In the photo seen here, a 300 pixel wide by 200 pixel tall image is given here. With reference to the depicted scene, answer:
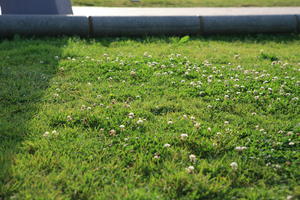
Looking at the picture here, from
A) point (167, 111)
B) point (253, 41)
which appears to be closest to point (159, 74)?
point (167, 111)

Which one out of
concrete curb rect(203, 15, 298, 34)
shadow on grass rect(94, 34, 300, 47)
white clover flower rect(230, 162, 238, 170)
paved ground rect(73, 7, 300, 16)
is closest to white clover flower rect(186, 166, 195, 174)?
white clover flower rect(230, 162, 238, 170)

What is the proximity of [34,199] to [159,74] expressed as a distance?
127 inches

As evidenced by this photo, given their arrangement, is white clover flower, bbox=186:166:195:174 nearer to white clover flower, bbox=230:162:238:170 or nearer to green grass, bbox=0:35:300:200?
green grass, bbox=0:35:300:200

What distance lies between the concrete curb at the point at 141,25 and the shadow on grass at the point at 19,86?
1.11 feet

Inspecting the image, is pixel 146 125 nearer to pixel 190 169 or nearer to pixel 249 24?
pixel 190 169

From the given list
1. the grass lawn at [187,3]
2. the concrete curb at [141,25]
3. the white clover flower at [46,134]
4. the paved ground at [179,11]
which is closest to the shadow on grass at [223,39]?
the concrete curb at [141,25]

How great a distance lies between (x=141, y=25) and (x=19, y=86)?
4012 millimetres

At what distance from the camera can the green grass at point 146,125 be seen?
3.00 m

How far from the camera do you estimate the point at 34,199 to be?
2762 mm

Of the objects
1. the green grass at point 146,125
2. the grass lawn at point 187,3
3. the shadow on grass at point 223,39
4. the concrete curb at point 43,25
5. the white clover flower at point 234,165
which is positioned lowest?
the white clover flower at point 234,165

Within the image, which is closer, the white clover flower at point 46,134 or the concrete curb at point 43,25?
the white clover flower at point 46,134

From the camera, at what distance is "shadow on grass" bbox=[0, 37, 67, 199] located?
3295 millimetres

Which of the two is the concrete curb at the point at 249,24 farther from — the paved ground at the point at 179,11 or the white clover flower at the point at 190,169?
the white clover flower at the point at 190,169

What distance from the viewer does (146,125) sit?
3.94 metres
